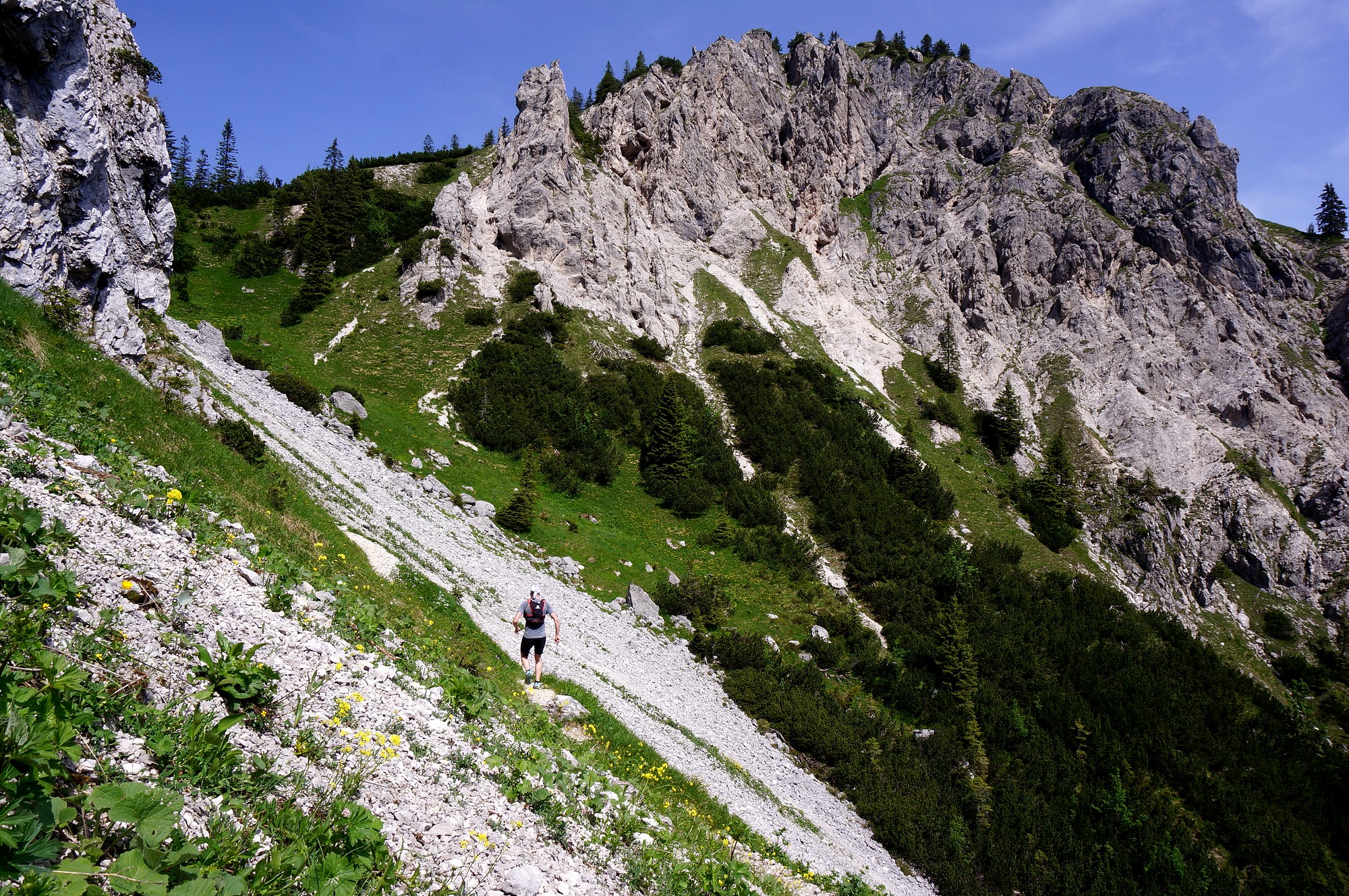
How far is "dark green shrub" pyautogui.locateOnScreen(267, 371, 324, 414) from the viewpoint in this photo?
2684cm

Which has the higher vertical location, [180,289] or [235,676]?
[235,676]

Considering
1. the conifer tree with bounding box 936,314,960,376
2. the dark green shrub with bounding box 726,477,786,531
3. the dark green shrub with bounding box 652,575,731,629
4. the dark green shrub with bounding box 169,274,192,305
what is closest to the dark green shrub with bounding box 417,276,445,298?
the dark green shrub with bounding box 169,274,192,305

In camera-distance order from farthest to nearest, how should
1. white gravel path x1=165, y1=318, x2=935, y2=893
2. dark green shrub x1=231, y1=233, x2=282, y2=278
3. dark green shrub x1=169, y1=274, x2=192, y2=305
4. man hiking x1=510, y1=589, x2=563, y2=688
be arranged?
dark green shrub x1=231, y1=233, x2=282, y2=278
dark green shrub x1=169, y1=274, x2=192, y2=305
white gravel path x1=165, y1=318, x2=935, y2=893
man hiking x1=510, y1=589, x2=563, y2=688

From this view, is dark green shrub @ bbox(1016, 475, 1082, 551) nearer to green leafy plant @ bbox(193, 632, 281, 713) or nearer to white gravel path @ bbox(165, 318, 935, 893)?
white gravel path @ bbox(165, 318, 935, 893)

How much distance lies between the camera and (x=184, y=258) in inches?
1613

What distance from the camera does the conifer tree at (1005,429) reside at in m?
57.9

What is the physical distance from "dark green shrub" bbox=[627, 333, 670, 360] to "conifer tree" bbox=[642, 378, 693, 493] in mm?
11835

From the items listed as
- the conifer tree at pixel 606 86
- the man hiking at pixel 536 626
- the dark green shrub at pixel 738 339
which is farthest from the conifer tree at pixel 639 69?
the man hiking at pixel 536 626

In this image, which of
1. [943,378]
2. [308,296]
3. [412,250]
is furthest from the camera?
[943,378]

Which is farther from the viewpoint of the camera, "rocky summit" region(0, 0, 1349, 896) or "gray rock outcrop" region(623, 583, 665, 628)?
"gray rock outcrop" region(623, 583, 665, 628)

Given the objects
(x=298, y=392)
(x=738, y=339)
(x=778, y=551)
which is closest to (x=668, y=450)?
(x=778, y=551)

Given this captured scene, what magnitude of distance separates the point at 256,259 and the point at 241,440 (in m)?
39.3

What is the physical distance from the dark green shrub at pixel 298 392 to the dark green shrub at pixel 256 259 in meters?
22.1

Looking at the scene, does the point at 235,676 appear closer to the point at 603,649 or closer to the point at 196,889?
the point at 196,889
